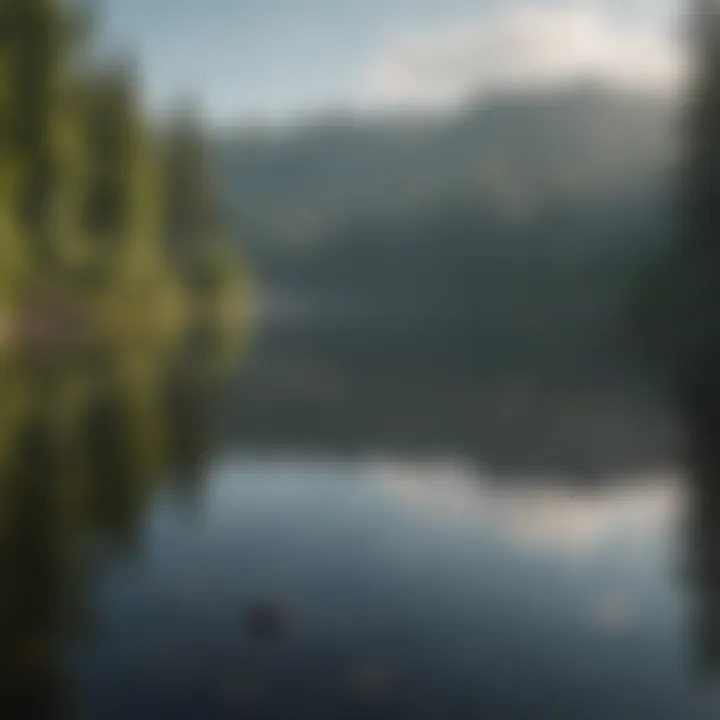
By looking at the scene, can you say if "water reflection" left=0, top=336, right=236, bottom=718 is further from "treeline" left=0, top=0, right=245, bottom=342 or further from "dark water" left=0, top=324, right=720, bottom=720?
"treeline" left=0, top=0, right=245, bottom=342

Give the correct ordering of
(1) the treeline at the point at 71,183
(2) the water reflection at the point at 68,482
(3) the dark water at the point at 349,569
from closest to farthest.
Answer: (3) the dark water at the point at 349,569, (2) the water reflection at the point at 68,482, (1) the treeline at the point at 71,183

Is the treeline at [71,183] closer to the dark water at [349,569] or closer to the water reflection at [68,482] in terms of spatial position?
the water reflection at [68,482]

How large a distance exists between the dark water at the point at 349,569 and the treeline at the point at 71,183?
25388 mm

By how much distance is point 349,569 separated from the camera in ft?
46.5

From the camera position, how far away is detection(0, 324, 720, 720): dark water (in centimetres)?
989

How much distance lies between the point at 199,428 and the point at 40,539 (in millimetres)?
11526

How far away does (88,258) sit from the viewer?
59500 millimetres

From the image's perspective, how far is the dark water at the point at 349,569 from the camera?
989 cm

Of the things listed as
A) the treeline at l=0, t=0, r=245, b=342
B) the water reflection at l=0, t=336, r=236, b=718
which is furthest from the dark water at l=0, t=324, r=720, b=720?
the treeline at l=0, t=0, r=245, b=342

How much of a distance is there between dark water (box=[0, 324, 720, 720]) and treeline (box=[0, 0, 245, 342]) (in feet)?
83.3

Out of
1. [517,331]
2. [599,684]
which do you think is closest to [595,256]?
[517,331]

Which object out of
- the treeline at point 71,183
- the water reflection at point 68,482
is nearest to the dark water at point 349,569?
the water reflection at point 68,482

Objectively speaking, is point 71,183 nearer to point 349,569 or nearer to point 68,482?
point 68,482

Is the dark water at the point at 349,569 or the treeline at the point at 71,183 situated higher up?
the treeline at the point at 71,183
